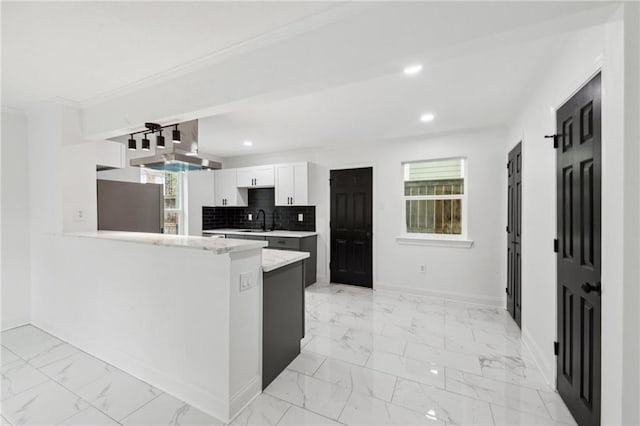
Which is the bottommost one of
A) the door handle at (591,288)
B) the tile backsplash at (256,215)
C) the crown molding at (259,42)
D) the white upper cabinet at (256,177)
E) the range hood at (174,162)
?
the door handle at (591,288)

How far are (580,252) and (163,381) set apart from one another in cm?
291

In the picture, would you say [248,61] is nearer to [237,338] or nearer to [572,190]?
[237,338]

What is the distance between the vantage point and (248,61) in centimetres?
176

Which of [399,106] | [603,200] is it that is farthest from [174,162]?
[603,200]

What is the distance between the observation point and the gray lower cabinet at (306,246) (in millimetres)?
4452

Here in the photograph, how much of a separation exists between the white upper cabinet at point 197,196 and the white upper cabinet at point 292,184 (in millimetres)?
1485

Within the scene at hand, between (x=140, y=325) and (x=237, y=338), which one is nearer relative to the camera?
(x=237, y=338)

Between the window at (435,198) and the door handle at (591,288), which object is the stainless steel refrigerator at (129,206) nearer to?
the window at (435,198)

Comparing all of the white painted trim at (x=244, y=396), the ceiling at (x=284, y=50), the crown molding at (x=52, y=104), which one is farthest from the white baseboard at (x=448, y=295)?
the crown molding at (x=52, y=104)

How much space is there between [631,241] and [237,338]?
2041 mm

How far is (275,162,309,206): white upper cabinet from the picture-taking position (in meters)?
4.76

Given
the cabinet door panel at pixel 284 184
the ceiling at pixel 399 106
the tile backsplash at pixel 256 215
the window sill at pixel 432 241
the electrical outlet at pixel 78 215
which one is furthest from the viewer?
the tile backsplash at pixel 256 215

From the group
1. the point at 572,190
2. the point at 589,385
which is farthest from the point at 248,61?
the point at 589,385

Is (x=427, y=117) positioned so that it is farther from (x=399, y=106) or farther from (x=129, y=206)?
(x=129, y=206)
